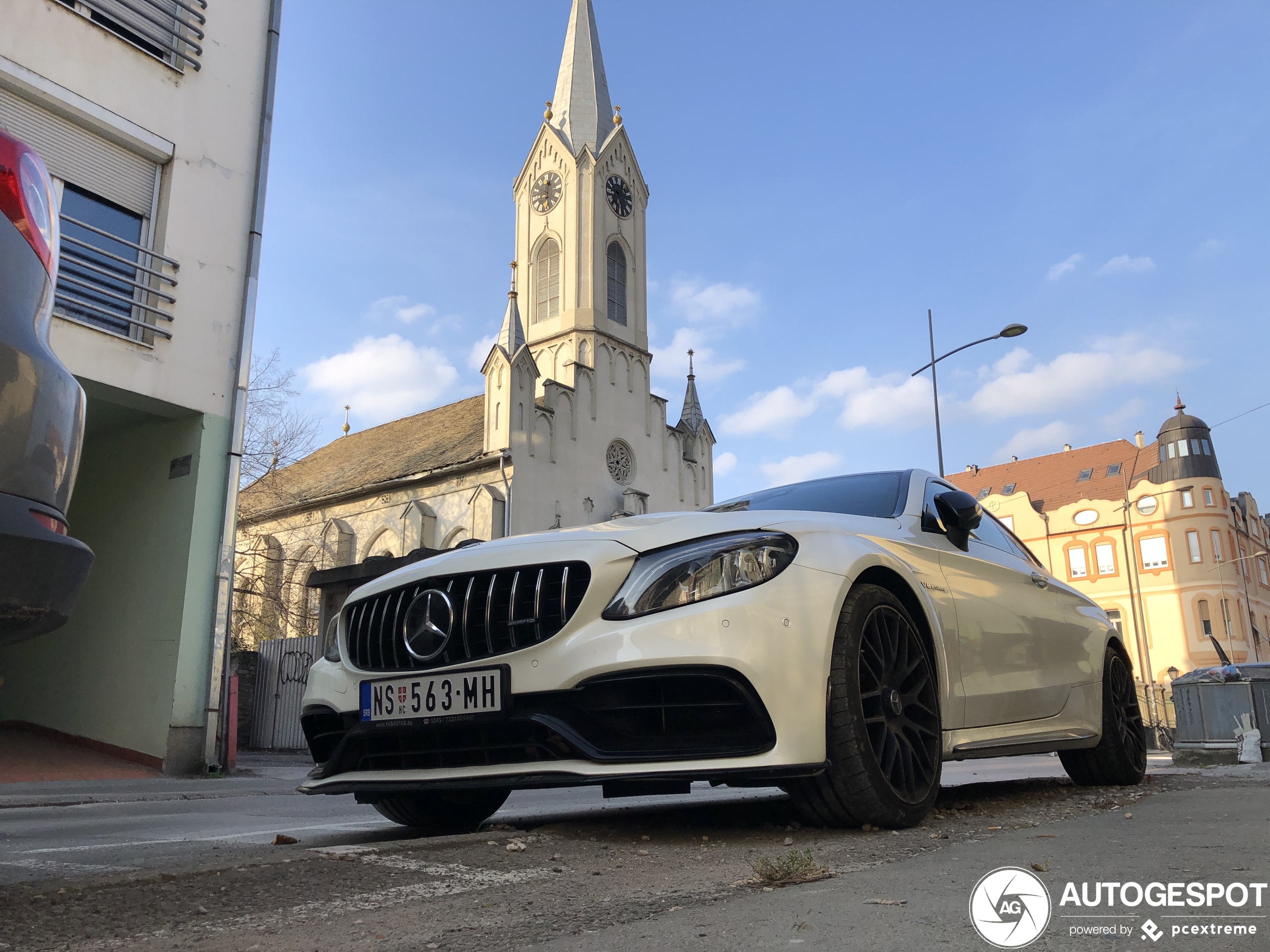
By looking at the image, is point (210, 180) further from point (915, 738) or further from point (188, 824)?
point (915, 738)

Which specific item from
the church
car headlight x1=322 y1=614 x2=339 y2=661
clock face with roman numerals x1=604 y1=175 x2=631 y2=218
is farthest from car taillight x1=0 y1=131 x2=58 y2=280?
clock face with roman numerals x1=604 y1=175 x2=631 y2=218

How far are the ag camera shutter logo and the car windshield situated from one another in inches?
78.3

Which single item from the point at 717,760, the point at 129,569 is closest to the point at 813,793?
the point at 717,760

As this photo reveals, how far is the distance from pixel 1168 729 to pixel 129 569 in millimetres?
25459

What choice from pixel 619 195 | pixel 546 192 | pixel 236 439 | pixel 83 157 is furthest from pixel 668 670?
pixel 619 195

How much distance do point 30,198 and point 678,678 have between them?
2125 mm

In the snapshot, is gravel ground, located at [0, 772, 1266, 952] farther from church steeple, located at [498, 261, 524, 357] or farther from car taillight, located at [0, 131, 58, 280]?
church steeple, located at [498, 261, 524, 357]

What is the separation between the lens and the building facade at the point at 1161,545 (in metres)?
47.1

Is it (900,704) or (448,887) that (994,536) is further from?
(448,887)

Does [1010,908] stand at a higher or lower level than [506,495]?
lower

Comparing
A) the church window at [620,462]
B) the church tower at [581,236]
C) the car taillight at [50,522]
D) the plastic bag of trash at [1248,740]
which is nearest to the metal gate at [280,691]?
the plastic bag of trash at [1248,740]

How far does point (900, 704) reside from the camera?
11.5ft

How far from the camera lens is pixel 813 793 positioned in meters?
3.25

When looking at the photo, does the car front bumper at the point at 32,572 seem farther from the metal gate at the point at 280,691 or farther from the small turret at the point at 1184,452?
the small turret at the point at 1184,452
